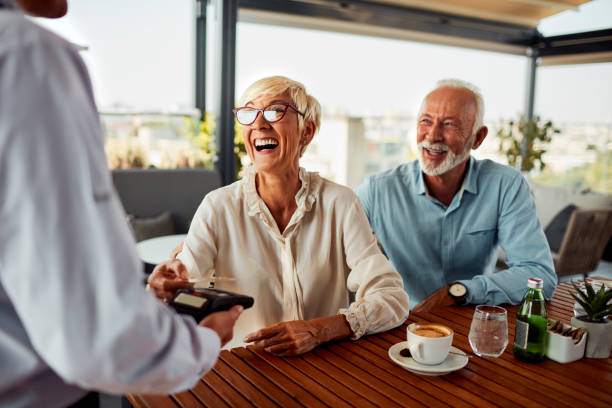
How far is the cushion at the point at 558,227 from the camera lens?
15.9 ft

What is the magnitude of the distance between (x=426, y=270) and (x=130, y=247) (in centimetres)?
172

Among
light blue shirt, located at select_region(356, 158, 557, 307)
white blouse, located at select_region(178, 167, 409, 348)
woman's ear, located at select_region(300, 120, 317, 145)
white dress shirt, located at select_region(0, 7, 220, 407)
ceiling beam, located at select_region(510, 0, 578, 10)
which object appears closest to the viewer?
white dress shirt, located at select_region(0, 7, 220, 407)

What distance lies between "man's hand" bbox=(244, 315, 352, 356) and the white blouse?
290 millimetres

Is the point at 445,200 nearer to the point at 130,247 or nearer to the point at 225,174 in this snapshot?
the point at 130,247

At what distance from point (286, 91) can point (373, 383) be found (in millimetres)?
967

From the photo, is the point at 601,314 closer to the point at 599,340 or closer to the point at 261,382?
the point at 599,340

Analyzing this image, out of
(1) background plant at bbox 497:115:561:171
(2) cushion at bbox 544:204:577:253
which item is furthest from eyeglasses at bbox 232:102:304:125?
(1) background plant at bbox 497:115:561:171

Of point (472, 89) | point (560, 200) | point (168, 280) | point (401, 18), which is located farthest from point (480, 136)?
point (401, 18)

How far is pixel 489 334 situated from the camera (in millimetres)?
1258

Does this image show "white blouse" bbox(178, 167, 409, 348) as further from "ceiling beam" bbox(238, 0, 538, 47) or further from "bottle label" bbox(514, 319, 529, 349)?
"ceiling beam" bbox(238, 0, 538, 47)

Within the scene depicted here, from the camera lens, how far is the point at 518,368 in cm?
120

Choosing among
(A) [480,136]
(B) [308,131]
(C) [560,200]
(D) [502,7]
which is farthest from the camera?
(D) [502,7]

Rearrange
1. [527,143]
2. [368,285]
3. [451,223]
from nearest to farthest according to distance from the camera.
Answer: [368,285], [451,223], [527,143]

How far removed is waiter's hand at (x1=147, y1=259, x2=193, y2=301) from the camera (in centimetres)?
104
